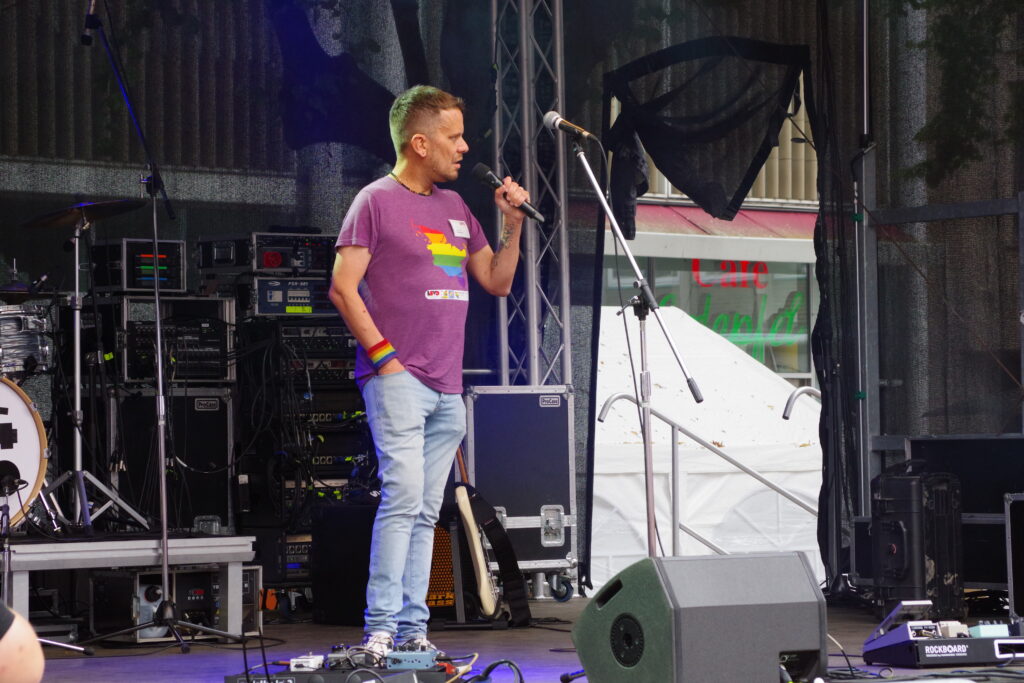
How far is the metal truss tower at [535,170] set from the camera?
6.58 m

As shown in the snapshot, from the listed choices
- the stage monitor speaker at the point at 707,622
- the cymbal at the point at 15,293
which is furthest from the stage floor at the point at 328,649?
the cymbal at the point at 15,293

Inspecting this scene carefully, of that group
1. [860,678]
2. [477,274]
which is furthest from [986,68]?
[860,678]

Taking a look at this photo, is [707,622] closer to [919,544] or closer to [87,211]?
[919,544]

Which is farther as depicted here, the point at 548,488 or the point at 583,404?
the point at 583,404

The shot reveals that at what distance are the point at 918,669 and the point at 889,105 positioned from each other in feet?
10.6

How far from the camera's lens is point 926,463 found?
19.9ft

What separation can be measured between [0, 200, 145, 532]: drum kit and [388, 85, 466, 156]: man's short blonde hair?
5.00ft

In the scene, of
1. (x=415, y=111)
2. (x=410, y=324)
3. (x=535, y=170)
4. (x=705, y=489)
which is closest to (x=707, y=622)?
(x=410, y=324)

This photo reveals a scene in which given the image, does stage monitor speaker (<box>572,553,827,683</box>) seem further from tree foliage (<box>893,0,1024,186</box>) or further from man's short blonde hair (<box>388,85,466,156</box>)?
tree foliage (<box>893,0,1024,186</box>)

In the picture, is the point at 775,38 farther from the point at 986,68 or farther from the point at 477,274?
the point at 477,274

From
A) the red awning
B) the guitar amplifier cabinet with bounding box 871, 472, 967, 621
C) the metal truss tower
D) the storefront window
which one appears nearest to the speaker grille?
the guitar amplifier cabinet with bounding box 871, 472, 967, 621

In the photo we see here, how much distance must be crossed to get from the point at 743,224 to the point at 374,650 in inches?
447

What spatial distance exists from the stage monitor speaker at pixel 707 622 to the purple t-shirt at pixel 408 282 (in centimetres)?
100

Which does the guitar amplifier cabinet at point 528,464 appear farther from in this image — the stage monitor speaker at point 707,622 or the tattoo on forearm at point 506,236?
the stage monitor speaker at point 707,622
